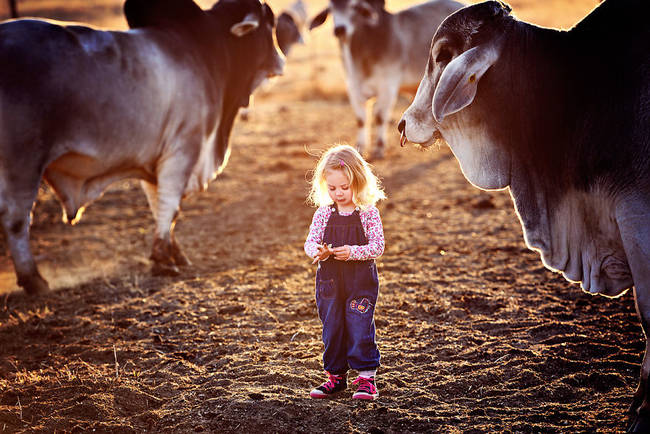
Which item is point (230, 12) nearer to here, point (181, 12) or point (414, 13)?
point (181, 12)

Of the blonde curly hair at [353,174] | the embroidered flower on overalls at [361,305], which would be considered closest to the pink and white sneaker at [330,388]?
the embroidered flower on overalls at [361,305]

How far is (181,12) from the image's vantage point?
224 inches

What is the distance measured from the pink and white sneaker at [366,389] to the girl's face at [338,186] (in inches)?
32.7

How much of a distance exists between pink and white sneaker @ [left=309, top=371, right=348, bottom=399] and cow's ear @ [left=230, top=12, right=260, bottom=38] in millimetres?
3606

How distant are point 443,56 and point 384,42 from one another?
6398mm

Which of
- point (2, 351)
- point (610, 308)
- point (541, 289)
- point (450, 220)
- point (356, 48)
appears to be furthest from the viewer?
point (356, 48)

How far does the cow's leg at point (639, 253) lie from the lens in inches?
106

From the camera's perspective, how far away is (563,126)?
307 centimetres

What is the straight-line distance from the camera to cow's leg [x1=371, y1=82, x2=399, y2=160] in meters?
9.75

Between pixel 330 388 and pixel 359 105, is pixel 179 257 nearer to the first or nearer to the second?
pixel 330 388

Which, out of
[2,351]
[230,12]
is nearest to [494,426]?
[2,351]

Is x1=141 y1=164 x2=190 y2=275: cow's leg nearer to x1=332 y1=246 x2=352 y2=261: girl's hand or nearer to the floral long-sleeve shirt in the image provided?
the floral long-sleeve shirt

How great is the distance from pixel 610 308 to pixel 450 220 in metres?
2.56

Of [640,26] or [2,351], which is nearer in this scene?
[640,26]
